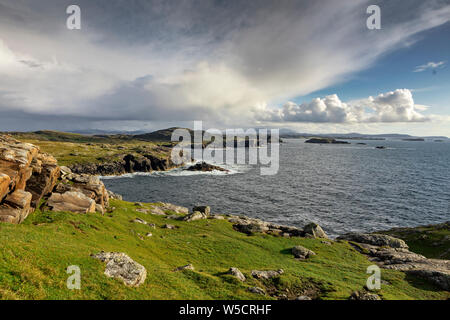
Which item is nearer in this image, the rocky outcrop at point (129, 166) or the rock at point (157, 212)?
the rock at point (157, 212)

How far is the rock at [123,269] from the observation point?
1911 centimetres

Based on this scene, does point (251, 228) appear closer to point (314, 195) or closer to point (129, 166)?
point (314, 195)

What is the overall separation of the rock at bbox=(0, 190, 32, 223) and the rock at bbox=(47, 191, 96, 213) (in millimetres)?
4330

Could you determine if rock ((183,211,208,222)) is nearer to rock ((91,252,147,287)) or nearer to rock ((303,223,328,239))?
rock ((303,223,328,239))

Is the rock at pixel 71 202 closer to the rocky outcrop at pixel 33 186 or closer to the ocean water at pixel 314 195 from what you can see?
the rocky outcrop at pixel 33 186

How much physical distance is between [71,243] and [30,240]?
4.04 meters

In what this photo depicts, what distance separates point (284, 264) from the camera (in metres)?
36.6

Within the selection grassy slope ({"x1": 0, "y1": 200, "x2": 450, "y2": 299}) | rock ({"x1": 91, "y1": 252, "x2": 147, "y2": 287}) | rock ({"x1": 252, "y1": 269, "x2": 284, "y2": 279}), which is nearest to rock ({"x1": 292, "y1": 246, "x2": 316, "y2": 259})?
grassy slope ({"x1": 0, "y1": 200, "x2": 450, "y2": 299})

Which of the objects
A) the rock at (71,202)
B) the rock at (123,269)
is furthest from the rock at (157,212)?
the rock at (123,269)

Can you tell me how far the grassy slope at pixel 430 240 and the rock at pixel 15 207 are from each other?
7811cm

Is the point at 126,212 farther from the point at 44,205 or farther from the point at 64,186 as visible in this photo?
the point at 44,205

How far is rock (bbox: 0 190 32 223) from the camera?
25.5m

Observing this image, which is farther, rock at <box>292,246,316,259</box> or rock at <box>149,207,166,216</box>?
rock at <box>149,207,166,216</box>
